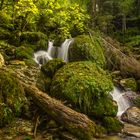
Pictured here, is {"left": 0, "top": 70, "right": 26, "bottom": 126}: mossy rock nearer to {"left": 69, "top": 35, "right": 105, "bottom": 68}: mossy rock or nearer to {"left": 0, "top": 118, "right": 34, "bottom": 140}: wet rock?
{"left": 0, "top": 118, "right": 34, "bottom": 140}: wet rock

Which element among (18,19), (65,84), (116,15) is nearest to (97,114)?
(65,84)

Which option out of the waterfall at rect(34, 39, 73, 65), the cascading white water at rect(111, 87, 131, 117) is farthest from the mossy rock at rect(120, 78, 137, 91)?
the waterfall at rect(34, 39, 73, 65)

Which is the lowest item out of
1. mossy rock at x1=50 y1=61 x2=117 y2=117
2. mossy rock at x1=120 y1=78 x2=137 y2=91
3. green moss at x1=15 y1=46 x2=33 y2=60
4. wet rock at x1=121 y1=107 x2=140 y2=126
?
wet rock at x1=121 y1=107 x2=140 y2=126

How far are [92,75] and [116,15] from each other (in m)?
23.7

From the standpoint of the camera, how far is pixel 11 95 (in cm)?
1178

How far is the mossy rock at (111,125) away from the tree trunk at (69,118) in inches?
50.6

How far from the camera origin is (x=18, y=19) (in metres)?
21.5

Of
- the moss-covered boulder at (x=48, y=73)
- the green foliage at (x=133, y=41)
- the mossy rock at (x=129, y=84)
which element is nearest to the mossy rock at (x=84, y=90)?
the moss-covered boulder at (x=48, y=73)

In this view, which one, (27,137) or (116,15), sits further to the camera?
(116,15)

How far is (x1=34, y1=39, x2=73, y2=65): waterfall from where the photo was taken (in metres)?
19.9

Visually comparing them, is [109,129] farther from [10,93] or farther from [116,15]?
[116,15]

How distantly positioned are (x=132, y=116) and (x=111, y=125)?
2.24 metres

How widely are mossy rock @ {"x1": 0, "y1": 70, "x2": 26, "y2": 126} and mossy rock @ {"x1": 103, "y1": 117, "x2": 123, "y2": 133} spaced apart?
3219 millimetres

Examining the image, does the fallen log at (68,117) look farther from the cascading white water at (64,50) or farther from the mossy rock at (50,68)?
the cascading white water at (64,50)
